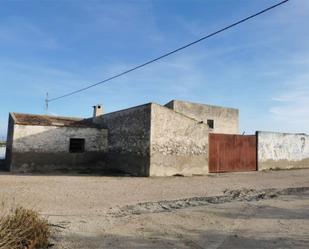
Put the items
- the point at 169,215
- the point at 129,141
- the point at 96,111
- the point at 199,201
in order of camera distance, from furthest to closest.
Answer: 1. the point at 96,111
2. the point at 129,141
3. the point at 199,201
4. the point at 169,215

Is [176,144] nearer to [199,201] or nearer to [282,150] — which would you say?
[199,201]

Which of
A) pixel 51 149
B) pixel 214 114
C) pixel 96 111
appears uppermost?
pixel 214 114

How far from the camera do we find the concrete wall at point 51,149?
21.7 m

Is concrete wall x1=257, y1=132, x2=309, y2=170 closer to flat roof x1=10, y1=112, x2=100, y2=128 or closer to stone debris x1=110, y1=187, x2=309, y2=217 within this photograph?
stone debris x1=110, y1=187, x2=309, y2=217

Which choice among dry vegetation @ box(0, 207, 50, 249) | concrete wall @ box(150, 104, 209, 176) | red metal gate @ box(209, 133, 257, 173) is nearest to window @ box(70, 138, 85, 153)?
concrete wall @ box(150, 104, 209, 176)

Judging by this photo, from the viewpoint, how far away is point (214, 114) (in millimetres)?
29906

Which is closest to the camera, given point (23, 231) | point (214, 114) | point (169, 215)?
point (23, 231)

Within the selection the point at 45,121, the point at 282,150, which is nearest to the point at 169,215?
the point at 45,121

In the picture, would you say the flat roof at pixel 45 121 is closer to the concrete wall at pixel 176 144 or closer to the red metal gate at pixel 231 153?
the concrete wall at pixel 176 144

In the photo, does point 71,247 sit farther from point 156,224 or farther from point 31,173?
point 31,173

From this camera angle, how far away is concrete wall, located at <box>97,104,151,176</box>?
19719mm

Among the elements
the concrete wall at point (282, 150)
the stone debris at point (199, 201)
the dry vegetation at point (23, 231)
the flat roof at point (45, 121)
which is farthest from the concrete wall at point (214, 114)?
A: the dry vegetation at point (23, 231)

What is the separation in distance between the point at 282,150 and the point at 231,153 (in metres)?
5.23

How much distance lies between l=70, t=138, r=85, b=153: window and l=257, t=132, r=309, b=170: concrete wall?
38.3 ft
